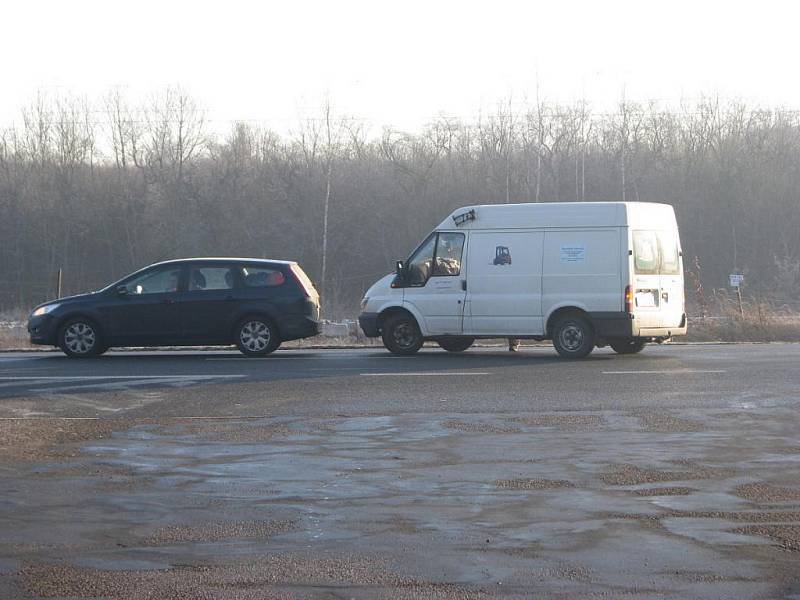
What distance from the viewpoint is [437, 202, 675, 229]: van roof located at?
18047 millimetres

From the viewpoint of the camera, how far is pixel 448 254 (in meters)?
18.9

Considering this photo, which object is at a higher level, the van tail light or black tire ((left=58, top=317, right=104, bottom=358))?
the van tail light

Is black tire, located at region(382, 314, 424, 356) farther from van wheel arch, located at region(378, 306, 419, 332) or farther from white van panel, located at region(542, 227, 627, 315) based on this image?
white van panel, located at region(542, 227, 627, 315)

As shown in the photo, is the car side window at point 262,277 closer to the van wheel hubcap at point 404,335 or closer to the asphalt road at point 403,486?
the van wheel hubcap at point 404,335

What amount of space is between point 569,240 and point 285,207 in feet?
150

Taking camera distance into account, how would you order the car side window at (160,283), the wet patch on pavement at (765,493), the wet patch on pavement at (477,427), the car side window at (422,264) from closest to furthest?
1. the wet patch on pavement at (765,493)
2. the wet patch on pavement at (477,427)
3. the car side window at (422,264)
4. the car side window at (160,283)

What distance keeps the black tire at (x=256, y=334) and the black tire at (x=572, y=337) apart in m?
4.69

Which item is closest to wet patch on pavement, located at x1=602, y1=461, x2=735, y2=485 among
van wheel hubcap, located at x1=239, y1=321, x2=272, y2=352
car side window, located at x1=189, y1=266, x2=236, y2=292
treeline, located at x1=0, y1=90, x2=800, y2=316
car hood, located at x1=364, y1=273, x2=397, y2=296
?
car hood, located at x1=364, y1=273, x2=397, y2=296

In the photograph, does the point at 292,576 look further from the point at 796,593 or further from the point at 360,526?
the point at 796,593

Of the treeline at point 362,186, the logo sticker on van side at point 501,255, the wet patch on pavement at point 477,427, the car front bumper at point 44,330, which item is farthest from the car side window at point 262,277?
the treeline at point 362,186

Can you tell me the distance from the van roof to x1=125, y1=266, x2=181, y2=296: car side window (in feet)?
15.3

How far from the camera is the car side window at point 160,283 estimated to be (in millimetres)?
19562

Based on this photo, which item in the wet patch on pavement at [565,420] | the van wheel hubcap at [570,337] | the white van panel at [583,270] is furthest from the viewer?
the van wheel hubcap at [570,337]

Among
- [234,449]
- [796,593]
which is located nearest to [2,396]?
[234,449]
